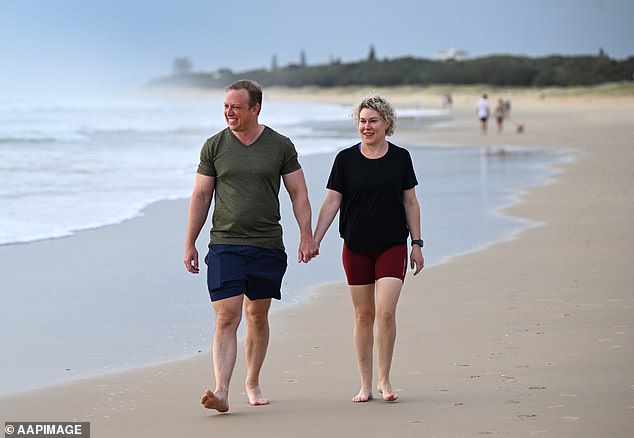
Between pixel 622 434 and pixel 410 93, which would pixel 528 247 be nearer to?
pixel 622 434

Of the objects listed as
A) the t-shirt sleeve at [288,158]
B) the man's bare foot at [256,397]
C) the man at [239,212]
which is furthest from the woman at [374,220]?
the man's bare foot at [256,397]

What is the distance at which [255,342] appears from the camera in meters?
6.00

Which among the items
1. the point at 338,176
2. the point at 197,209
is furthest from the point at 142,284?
the point at 338,176

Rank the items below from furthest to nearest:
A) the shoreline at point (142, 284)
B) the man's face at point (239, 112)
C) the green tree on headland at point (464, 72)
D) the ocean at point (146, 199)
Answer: the green tree on headland at point (464, 72) → the ocean at point (146, 199) → the shoreline at point (142, 284) → the man's face at point (239, 112)

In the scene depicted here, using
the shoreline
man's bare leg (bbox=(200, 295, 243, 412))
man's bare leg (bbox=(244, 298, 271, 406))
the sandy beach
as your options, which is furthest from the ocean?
man's bare leg (bbox=(200, 295, 243, 412))

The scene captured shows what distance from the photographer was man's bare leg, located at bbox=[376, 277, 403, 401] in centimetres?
585

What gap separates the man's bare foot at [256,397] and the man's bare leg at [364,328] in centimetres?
48

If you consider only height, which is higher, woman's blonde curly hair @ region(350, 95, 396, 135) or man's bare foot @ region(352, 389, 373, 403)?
woman's blonde curly hair @ region(350, 95, 396, 135)

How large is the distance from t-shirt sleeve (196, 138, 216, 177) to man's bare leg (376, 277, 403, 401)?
105 cm

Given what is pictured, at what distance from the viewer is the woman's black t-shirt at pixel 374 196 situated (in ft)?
19.4

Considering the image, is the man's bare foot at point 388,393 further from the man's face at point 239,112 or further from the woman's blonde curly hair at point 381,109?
the man's face at point 239,112

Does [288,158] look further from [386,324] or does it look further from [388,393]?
[388,393]

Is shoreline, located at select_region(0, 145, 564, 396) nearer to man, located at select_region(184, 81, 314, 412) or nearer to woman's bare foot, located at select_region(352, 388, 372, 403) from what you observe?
man, located at select_region(184, 81, 314, 412)

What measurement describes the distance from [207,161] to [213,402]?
1224 millimetres
